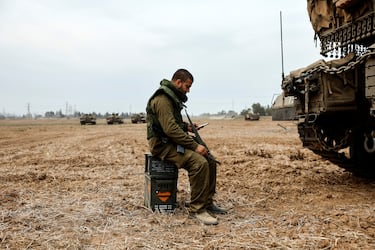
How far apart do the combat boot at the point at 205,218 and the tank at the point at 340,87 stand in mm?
2332

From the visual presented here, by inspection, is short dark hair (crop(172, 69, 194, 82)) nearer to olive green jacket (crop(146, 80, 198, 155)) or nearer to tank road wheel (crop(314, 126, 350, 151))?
olive green jacket (crop(146, 80, 198, 155))

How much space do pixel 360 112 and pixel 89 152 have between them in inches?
293

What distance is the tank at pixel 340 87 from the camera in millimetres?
5441

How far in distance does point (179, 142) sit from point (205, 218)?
0.83 m

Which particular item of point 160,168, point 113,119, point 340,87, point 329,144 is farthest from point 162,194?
point 113,119

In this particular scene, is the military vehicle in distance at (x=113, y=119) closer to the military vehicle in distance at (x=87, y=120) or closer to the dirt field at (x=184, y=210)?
the military vehicle in distance at (x=87, y=120)

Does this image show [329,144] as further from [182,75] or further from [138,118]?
[138,118]

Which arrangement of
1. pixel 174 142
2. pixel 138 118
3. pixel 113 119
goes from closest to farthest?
pixel 174 142, pixel 113 119, pixel 138 118

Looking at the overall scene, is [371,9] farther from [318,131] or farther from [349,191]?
[349,191]

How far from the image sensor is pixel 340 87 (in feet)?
18.3

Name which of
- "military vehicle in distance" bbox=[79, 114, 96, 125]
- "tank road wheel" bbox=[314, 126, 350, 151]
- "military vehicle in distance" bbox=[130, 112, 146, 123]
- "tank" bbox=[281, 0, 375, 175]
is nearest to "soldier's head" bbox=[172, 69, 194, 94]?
"tank" bbox=[281, 0, 375, 175]

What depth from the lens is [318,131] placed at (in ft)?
20.3

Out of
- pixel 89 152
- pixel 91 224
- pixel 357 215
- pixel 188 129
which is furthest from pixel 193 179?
pixel 89 152

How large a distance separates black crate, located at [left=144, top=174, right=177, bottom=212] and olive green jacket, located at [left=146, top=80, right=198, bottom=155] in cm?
34
